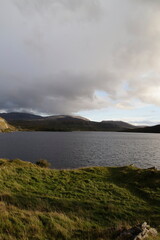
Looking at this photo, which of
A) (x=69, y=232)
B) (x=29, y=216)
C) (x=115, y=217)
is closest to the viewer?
(x=69, y=232)

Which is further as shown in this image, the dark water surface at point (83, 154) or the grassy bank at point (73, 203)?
the dark water surface at point (83, 154)

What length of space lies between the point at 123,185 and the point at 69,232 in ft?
50.0

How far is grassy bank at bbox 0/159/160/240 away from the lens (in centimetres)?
874

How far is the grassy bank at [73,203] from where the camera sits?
28.7ft

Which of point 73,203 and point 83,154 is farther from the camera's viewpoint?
point 83,154

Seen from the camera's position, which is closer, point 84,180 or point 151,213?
point 151,213

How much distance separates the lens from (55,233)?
8.52 metres

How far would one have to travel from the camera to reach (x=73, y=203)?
1515 centimetres

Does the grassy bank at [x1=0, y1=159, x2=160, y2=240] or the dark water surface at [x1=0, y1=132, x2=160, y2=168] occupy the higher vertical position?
the grassy bank at [x1=0, y1=159, x2=160, y2=240]

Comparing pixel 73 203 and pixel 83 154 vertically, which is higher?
pixel 73 203

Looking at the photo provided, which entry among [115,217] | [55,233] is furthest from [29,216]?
[115,217]

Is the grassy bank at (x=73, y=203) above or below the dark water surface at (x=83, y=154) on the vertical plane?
above

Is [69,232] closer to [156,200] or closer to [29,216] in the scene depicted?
[29,216]

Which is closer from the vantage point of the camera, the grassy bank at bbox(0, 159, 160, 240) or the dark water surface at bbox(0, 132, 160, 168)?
the grassy bank at bbox(0, 159, 160, 240)
